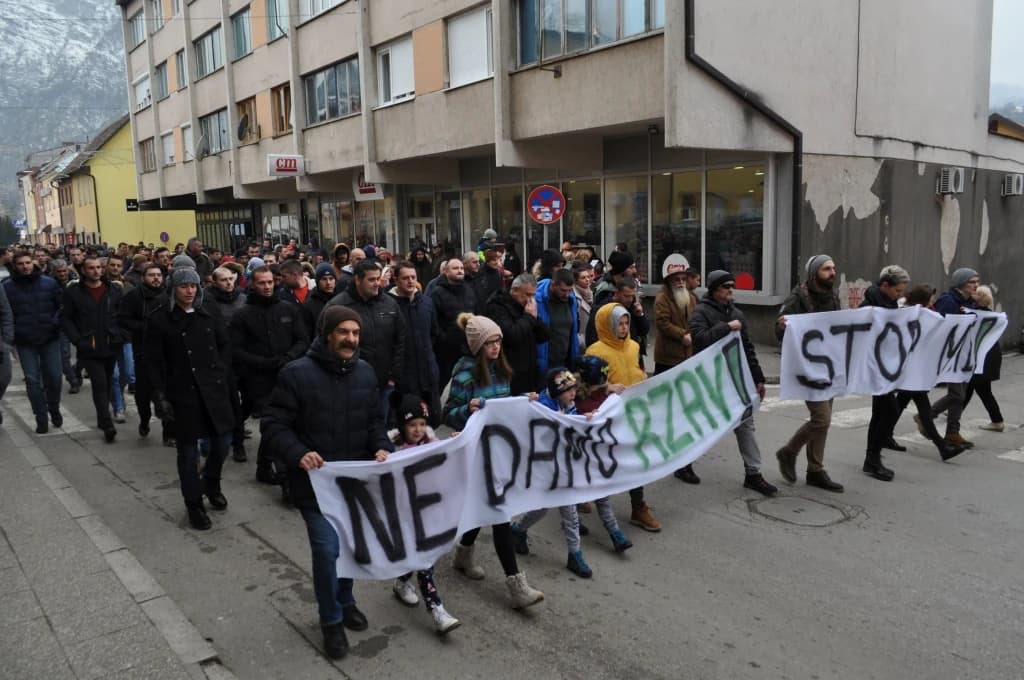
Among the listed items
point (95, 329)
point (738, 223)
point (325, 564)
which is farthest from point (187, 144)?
point (325, 564)

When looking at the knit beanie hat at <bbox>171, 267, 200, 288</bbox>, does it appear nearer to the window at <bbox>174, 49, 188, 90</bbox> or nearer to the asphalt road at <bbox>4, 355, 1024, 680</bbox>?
the asphalt road at <bbox>4, 355, 1024, 680</bbox>

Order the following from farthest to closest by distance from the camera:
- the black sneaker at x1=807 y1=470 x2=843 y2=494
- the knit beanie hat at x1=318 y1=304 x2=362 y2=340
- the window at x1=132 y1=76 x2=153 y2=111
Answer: the window at x1=132 y1=76 x2=153 y2=111 < the black sneaker at x1=807 y1=470 x2=843 y2=494 < the knit beanie hat at x1=318 y1=304 x2=362 y2=340

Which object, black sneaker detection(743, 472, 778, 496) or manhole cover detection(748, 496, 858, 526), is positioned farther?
black sneaker detection(743, 472, 778, 496)

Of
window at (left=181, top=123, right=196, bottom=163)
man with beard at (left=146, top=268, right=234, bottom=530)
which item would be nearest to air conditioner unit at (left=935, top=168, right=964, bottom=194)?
man with beard at (left=146, top=268, right=234, bottom=530)

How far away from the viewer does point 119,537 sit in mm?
5594

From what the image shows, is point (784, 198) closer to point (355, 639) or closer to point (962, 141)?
point (962, 141)

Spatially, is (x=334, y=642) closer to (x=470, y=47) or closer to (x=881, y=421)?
(x=881, y=421)

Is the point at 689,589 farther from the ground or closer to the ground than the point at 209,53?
closer to the ground

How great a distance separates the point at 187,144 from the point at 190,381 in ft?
108

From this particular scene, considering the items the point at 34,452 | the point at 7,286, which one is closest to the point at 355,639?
the point at 34,452

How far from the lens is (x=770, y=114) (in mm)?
14000

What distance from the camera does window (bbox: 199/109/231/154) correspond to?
103ft

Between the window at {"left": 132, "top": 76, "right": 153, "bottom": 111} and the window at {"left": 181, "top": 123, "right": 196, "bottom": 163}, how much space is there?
5.16 metres

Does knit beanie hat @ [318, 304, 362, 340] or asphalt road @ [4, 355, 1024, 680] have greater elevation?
knit beanie hat @ [318, 304, 362, 340]
